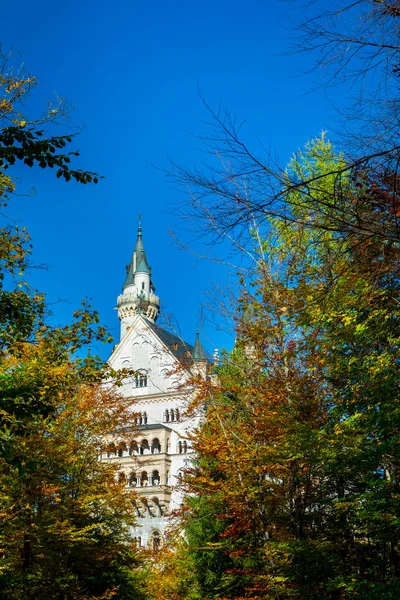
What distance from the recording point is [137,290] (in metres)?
65.1

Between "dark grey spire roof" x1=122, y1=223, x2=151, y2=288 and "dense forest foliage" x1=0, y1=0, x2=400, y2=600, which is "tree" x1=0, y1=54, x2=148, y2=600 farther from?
"dark grey spire roof" x1=122, y1=223, x2=151, y2=288

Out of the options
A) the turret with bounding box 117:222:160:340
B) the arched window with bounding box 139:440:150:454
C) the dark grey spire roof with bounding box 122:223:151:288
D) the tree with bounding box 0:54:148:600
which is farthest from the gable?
the tree with bounding box 0:54:148:600

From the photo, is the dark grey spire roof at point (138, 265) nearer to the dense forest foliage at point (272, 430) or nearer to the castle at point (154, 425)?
the castle at point (154, 425)

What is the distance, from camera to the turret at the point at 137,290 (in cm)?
6402

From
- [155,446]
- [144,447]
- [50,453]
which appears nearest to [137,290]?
[144,447]

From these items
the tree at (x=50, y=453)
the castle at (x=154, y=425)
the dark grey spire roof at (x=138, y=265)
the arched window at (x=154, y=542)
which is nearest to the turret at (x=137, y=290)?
the dark grey spire roof at (x=138, y=265)

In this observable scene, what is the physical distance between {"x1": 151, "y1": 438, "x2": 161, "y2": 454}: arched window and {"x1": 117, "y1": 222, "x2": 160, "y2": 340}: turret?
15866 millimetres

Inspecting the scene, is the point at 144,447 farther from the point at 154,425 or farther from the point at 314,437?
the point at 314,437

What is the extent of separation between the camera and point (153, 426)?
164ft

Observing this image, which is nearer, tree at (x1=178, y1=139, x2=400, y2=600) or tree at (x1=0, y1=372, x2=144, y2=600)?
tree at (x1=178, y1=139, x2=400, y2=600)

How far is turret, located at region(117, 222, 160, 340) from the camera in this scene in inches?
2520

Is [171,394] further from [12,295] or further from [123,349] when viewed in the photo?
[12,295]

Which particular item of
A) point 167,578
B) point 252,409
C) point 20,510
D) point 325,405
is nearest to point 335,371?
→ point 325,405

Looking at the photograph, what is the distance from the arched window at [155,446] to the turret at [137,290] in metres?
15.9
